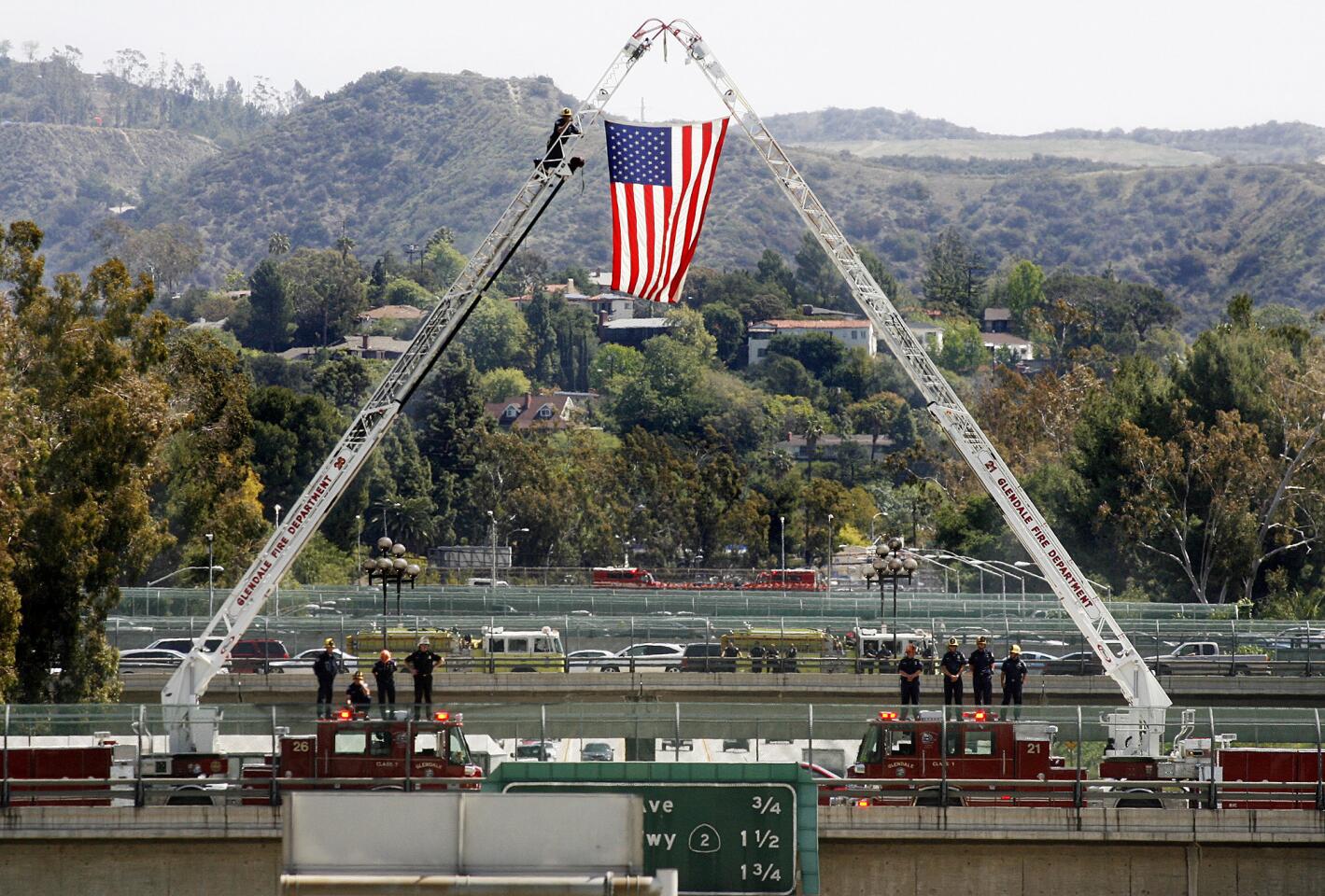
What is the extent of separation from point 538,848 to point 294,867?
2.08 m

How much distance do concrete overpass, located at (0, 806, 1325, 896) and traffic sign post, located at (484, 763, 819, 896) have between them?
22.6 ft

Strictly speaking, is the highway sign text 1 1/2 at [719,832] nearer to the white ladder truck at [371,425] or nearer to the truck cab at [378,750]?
the truck cab at [378,750]

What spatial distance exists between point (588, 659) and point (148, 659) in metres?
11.7

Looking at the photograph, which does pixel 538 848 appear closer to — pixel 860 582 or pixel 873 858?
pixel 873 858

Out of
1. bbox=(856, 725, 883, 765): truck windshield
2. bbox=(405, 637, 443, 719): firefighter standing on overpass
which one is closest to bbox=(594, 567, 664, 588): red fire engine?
bbox=(405, 637, 443, 719): firefighter standing on overpass

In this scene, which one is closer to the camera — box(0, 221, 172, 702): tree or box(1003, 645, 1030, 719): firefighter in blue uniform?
box(1003, 645, 1030, 719): firefighter in blue uniform

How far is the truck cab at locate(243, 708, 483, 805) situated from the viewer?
32.2m

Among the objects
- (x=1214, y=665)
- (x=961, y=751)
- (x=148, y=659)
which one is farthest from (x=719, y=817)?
(x=148, y=659)

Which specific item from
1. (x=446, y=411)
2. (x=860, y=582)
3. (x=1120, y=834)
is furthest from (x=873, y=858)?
(x=446, y=411)

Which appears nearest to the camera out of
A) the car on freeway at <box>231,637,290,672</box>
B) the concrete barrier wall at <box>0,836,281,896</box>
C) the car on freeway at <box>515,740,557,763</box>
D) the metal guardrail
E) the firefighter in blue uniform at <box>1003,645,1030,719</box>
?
the concrete barrier wall at <box>0,836,281,896</box>

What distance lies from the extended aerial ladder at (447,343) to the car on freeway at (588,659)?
49.2ft

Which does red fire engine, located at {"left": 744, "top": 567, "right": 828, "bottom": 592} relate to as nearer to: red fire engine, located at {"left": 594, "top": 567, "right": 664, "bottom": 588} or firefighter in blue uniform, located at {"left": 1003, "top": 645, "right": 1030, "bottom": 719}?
red fire engine, located at {"left": 594, "top": 567, "right": 664, "bottom": 588}

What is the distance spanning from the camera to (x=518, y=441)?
160 meters

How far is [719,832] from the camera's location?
77.6 ft
